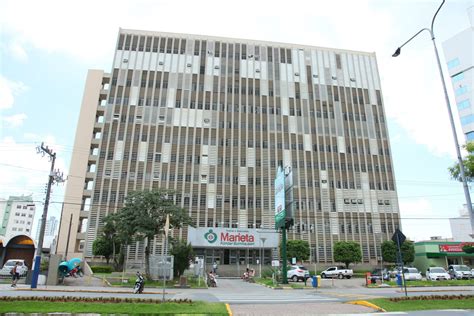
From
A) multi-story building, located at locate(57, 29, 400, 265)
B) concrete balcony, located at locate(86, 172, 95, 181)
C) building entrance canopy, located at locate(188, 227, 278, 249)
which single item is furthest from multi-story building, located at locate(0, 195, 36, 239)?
building entrance canopy, located at locate(188, 227, 278, 249)

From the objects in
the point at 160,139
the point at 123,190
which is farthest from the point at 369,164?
the point at 123,190

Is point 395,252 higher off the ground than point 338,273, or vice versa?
point 395,252

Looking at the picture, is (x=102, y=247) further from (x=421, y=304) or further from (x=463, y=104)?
(x=463, y=104)

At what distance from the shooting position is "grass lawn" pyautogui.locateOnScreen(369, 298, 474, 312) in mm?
13430

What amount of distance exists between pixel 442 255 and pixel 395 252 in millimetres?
8337

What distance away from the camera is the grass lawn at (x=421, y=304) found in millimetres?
13430

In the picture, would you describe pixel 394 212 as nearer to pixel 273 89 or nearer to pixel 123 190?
pixel 273 89

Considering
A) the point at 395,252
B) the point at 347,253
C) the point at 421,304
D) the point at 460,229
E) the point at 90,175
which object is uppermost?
the point at 90,175

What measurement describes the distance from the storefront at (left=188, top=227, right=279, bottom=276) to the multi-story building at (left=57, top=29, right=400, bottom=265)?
25 cm

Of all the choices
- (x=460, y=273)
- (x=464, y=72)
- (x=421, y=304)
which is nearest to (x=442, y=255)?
(x=460, y=273)

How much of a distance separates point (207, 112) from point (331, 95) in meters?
24.8

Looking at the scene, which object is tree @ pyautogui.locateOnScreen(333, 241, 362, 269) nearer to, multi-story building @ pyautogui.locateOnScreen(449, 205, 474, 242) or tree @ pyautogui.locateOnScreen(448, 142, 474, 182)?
multi-story building @ pyautogui.locateOnScreen(449, 205, 474, 242)

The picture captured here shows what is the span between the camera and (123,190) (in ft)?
173

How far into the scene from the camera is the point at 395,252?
51531mm
